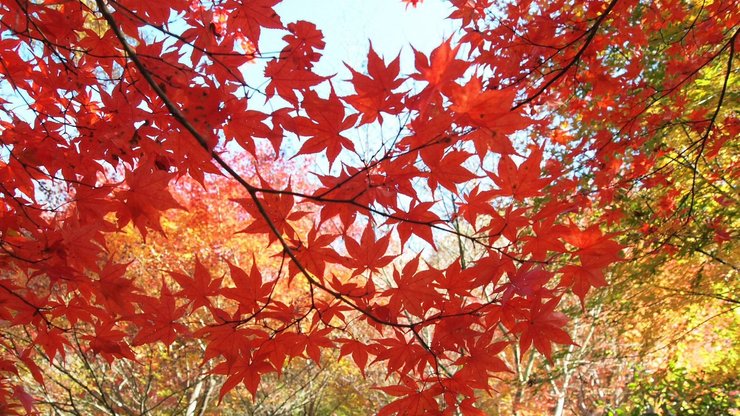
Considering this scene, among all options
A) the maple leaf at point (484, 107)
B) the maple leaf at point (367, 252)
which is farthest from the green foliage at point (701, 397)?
the maple leaf at point (484, 107)

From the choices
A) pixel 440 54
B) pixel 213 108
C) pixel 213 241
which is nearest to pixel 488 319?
pixel 440 54

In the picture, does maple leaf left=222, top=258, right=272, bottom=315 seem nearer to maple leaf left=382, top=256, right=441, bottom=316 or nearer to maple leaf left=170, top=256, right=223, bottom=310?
maple leaf left=170, top=256, right=223, bottom=310

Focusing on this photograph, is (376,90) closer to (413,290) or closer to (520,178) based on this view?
(520,178)

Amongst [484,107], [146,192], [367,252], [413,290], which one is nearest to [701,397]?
[413,290]

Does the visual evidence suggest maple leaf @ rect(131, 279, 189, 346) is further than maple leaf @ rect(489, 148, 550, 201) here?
Yes

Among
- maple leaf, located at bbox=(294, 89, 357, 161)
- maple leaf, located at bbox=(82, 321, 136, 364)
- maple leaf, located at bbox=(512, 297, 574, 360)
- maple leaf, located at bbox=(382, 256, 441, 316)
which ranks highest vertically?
maple leaf, located at bbox=(294, 89, 357, 161)

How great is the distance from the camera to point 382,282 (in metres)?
6.73

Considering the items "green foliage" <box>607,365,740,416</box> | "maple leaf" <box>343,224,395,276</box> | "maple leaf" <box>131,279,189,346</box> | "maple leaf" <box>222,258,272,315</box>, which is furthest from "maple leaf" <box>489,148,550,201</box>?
"green foliage" <box>607,365,740,416</box>

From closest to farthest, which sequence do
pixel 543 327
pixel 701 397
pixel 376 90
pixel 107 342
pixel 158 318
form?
pixel 376 90 → pixel 543 327 → pixel 158 318 → pixel 107 342 → pixel 701 397

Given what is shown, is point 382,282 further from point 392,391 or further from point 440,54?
point 440,54

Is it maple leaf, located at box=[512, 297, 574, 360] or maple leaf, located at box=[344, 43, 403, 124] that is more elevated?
maple leaf, located at box=[344, 43, 403, 124]

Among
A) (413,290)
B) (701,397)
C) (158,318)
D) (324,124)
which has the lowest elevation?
(413,290)

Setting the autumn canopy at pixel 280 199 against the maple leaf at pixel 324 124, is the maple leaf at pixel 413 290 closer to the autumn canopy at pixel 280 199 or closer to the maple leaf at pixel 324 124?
the autumn canopy at pixel 280 199

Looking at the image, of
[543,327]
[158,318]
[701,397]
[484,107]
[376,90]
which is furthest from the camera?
[701,397]
